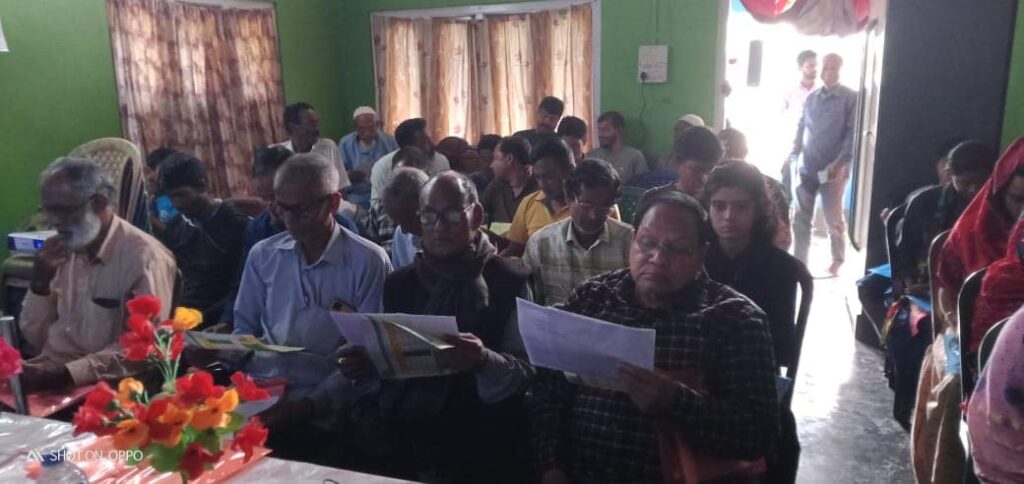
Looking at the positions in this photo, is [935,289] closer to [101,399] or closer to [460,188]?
[460,188]

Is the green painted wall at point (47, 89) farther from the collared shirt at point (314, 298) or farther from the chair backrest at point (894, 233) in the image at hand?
the chair backrest at point (894, 233)

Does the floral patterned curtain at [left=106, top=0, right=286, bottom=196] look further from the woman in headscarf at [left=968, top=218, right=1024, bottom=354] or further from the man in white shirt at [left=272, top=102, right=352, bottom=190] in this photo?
the woman in headscarf at [left=968, top=218, right=1024, bottom=354]

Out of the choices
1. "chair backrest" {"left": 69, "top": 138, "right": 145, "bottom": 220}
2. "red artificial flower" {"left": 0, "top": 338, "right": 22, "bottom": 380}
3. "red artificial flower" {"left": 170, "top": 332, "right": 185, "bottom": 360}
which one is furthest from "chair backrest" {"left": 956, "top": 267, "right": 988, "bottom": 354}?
"chair backrest" {"left": 69, "top": 138, "right": 145, "bottom": 220}

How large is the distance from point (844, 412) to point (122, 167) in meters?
3.66

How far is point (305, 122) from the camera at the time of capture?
5629mm

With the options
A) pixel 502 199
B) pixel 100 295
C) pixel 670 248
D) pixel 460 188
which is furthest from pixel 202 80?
pixel 670 248

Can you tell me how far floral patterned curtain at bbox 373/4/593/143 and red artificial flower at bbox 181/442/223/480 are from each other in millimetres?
5901

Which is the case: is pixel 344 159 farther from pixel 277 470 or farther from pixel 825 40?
pixel 277 470

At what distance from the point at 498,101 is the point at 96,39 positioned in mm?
3303

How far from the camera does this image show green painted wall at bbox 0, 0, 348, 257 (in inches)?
183

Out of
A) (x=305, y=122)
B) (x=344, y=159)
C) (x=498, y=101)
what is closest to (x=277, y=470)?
(x=305, y=122)

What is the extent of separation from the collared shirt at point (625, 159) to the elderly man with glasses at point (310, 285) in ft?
13.1

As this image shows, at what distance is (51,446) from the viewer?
1612mm

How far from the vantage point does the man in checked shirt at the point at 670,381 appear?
1.58m
